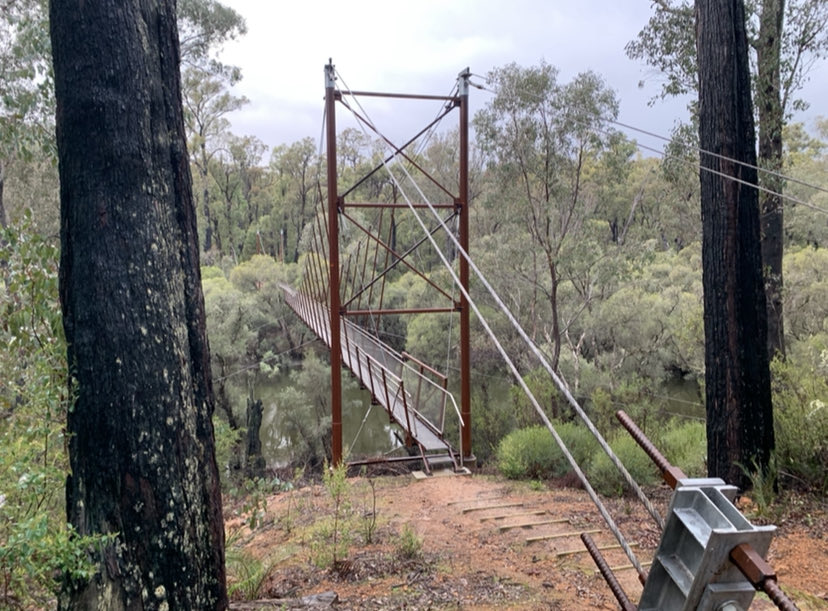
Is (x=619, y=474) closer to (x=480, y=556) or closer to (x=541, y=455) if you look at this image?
(x=541, y=455)

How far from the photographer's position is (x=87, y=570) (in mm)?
1051

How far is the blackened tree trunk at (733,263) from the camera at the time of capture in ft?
9.43

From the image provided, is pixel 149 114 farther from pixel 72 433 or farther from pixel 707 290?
pixel 707 290

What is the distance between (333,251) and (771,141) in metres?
4.14

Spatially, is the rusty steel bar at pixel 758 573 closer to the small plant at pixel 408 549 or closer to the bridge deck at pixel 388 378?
the small plant at pixel 408 549

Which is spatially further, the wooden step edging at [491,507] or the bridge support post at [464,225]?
the bridge support post at [464,225]

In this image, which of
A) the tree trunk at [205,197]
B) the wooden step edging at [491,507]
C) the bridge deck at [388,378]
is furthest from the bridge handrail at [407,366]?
the tree trunk at [205,197]

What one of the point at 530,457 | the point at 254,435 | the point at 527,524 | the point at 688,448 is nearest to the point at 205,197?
the point at 254,435

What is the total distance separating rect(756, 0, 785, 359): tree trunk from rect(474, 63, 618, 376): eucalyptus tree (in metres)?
2.26

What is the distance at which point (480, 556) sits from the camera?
2777mm

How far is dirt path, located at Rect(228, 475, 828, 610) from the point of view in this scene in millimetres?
2143

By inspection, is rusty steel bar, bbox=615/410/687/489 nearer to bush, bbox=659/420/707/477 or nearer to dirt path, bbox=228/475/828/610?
dirt path, bbox=228/475/828/610

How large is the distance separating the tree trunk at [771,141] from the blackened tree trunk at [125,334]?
16.5ft

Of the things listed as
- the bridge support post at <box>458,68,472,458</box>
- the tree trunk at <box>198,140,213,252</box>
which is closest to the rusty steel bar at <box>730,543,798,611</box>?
the bridge support post at <box>458,68,472,458</box>
